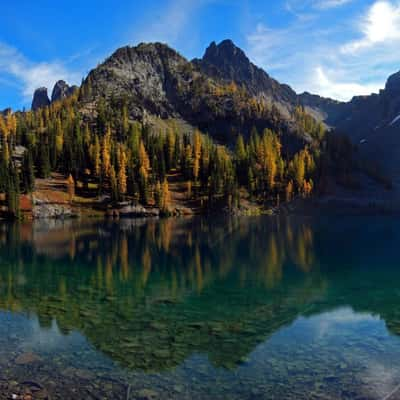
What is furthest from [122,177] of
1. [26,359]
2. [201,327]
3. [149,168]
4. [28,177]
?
[26,359]

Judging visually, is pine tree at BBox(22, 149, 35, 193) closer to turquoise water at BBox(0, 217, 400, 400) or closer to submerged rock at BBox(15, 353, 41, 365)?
turquoise water at BBox(0, 217, 400, 400)

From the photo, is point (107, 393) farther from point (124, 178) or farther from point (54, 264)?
point (124, 178)

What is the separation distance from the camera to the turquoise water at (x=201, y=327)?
17.6 meters

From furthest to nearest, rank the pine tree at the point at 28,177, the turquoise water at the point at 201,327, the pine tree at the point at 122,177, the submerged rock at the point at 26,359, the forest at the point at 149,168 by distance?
the forest at the point at 149,168, the pine tree at the point at 122,177, the pine tree at the point at 28,177, the submerged rock at the point at 26,359, the turquoise water at the point at 201,327

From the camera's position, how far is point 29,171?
13800 centimetres

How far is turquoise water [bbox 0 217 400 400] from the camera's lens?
694 inches

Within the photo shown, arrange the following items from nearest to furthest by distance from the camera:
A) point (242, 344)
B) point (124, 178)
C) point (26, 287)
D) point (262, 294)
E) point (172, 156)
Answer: point (242, 344) → point (262, 294) → point (26, 287) → point (124, 178) → point (172, 156)

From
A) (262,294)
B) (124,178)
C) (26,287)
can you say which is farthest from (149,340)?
(124,178)

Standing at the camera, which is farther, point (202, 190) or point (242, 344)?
point (202, 190)

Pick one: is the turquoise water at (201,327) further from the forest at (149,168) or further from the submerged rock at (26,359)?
the forest at (149,168)

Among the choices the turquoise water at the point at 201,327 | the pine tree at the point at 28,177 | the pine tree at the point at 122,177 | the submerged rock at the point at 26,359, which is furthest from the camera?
the pine tree at the point at 122,177

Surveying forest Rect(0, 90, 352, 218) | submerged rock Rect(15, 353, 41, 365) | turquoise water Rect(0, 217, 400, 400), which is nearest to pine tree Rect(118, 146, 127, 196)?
forest Rect(0, 90, 352, 218)

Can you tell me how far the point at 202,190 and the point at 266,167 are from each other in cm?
3122

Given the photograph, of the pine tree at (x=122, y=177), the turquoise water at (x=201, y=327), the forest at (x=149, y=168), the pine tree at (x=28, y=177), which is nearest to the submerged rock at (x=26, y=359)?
the turquoise water at (x=201, y=327)
